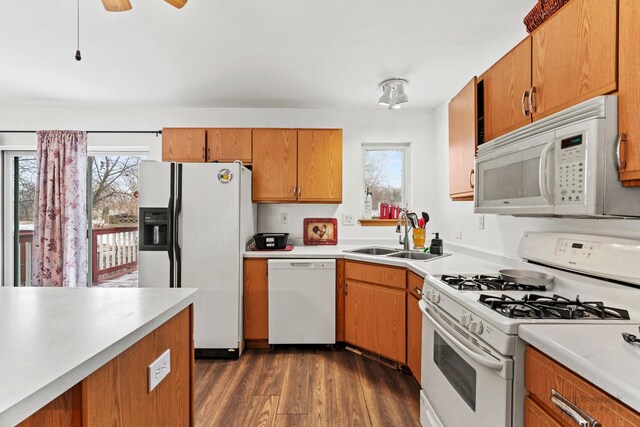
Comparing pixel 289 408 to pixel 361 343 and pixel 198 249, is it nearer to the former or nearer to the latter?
pixel 361 343

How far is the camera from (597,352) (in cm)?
80

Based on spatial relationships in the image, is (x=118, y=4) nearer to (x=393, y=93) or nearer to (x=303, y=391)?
(x=393, y=93)

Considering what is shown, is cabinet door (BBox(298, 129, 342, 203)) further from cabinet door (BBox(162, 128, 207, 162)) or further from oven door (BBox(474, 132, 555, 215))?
oven door (BBox(474, 132, 555, 215))

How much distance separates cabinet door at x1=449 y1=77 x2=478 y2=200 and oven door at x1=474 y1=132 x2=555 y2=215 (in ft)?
0.60

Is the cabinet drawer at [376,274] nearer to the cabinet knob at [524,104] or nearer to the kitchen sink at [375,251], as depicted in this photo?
the kitchen sink at [375,251]

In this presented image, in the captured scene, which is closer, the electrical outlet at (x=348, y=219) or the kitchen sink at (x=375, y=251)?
the kitchen sink at (x=375, y=251)

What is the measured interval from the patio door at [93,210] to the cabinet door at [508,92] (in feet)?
10.9

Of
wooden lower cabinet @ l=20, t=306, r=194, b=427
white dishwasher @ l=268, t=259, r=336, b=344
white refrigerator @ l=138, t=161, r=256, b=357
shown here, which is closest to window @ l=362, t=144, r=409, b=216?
white dishwasher @ l=268, t=259, r=336, b=344

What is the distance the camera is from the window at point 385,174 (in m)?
3.40

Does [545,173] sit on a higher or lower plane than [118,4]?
lower

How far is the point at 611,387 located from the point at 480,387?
54 cm

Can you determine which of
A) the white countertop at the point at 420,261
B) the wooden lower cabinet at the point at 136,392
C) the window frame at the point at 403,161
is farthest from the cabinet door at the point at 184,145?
the wooden lower cabinet at the point at 136,392

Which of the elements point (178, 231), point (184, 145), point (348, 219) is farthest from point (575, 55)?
point (184, 145)

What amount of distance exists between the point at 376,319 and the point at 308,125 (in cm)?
203
